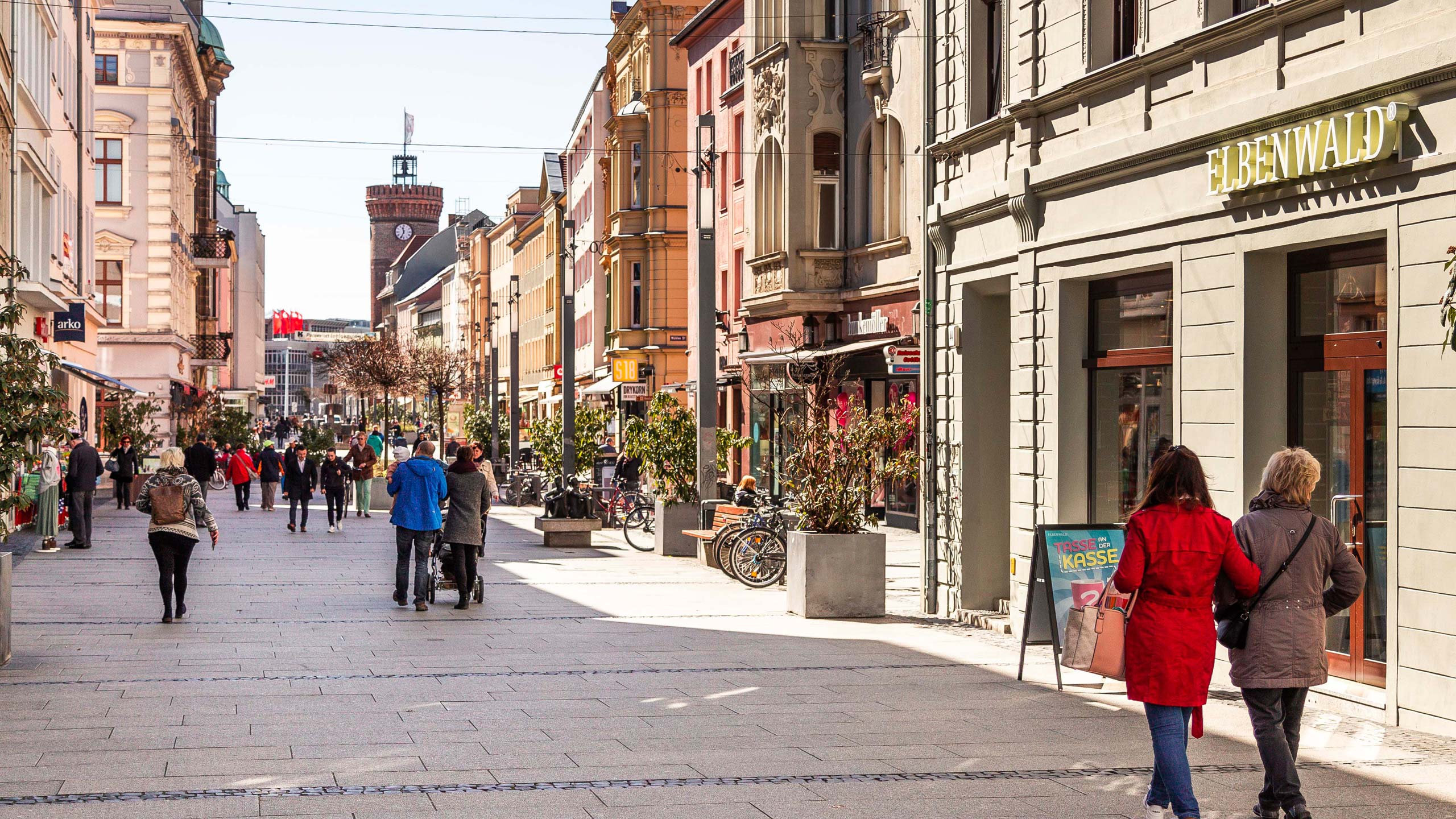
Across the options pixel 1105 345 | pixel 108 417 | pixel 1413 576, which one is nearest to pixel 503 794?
pixel 1413 576

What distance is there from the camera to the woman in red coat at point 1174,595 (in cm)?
691

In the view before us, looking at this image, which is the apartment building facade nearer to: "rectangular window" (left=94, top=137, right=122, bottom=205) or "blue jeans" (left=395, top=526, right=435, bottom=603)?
"blue jeans" (left=395, top=526, right=435, bottom=603)

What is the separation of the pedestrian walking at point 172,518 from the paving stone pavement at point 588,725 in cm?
38

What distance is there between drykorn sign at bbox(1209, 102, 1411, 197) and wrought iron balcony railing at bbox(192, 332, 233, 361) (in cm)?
6137

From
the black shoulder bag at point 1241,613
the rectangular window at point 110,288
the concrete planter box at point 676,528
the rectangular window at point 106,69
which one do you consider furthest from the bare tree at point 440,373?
the black shoulder bag at point 1241,613

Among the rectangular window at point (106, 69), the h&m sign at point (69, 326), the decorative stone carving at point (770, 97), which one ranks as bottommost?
the h&m sign at point (69, 326)

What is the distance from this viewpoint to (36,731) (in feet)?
30.6

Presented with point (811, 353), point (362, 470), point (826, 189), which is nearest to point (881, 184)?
point (826, 189)

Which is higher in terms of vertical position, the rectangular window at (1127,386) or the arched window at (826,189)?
the arched window at (826,189)

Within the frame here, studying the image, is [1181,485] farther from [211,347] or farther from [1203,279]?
[211,347]

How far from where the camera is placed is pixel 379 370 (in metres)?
88.1

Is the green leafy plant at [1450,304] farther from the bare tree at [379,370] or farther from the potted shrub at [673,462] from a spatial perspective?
the bare tree at [379,370]

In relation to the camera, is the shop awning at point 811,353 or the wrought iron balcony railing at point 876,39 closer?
the shop awning at point 811,353

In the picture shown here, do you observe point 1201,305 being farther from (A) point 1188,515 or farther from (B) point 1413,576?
(A) point 1188,515
